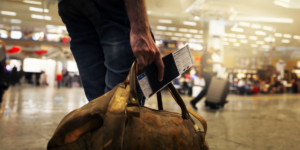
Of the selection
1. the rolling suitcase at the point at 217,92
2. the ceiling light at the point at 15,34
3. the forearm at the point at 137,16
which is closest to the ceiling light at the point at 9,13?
the ceiling light at the point at 15,34

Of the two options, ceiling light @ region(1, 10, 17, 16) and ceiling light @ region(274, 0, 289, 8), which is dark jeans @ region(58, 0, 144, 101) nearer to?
ceiling light @ region(274, 0, 289, 8)

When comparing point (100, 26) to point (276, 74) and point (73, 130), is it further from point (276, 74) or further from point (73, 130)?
point (276, 74)

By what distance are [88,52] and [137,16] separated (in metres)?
0.34

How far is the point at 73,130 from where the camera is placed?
2.14ft

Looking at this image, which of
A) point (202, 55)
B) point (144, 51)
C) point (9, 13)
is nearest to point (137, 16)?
point (144, 51)

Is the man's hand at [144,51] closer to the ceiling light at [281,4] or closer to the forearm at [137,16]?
the forearm at [137,16]

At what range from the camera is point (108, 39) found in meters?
0.89

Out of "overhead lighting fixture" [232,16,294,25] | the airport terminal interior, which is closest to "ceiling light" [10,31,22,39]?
the airport terminal interior

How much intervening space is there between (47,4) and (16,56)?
852 centimetres

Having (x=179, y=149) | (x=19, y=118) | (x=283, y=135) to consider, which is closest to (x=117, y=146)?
(x=179, y=149)

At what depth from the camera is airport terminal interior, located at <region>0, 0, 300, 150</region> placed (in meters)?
4.84

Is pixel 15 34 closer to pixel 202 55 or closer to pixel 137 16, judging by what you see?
pixel 202 55

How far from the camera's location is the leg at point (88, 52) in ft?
3.25

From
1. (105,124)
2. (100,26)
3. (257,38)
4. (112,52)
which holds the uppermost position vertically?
(257,38)
